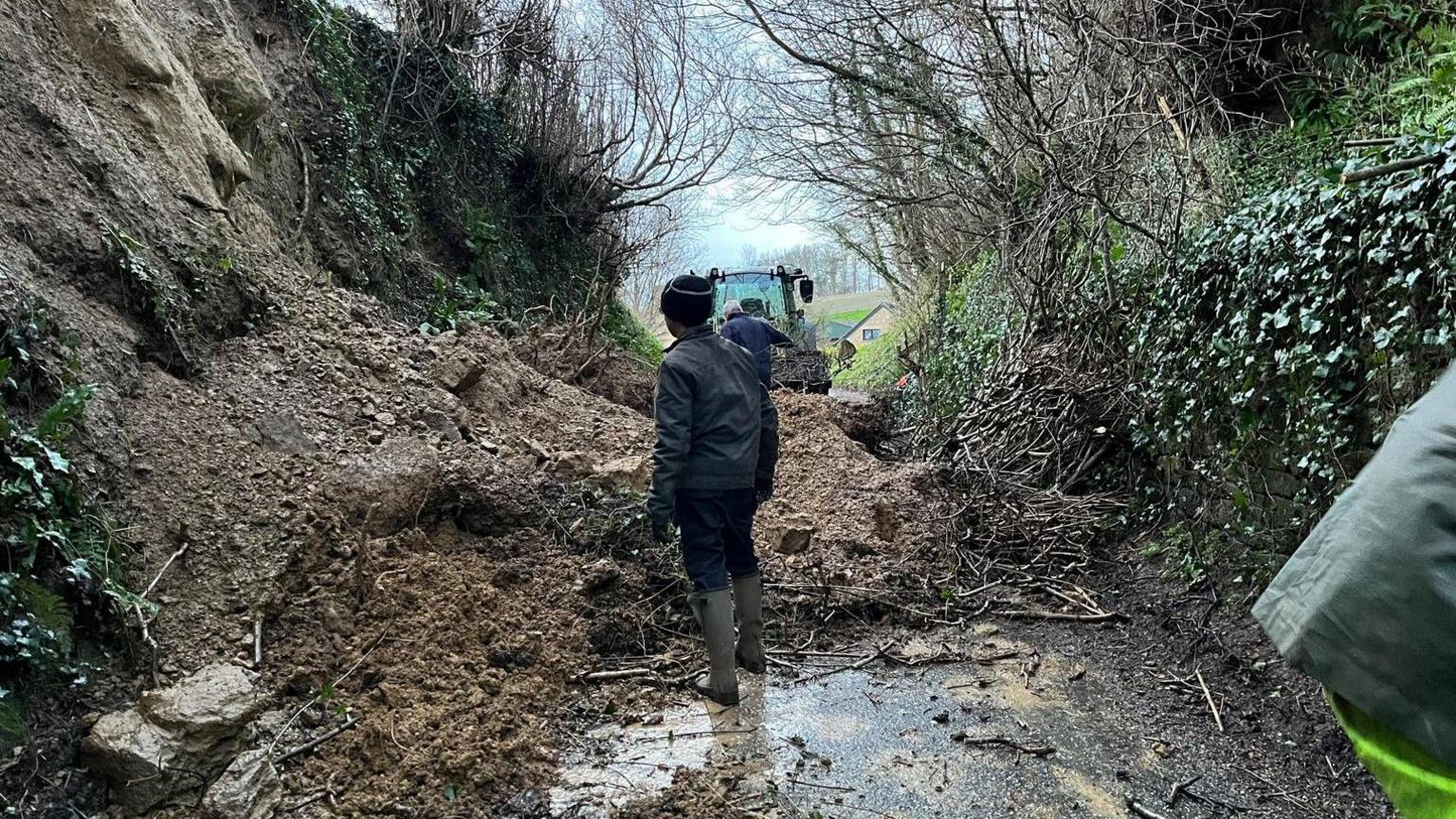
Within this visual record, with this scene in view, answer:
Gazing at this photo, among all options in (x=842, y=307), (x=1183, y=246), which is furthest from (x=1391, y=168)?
(x=842, y=307)

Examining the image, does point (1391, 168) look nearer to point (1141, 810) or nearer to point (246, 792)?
point (1141, 810)

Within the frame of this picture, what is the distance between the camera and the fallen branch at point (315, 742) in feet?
10.3

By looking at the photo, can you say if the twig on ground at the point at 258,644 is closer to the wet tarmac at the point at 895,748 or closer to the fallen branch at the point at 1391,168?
the wet tarmac at the point at 895,748

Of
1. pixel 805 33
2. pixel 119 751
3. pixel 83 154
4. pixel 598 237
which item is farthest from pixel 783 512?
pixel 598 237

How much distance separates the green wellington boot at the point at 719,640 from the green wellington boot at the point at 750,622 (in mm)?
256

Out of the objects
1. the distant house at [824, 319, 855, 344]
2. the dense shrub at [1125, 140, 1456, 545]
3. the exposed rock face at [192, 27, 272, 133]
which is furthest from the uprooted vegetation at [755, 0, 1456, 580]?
the distant house at [824, 319, 855, 344]

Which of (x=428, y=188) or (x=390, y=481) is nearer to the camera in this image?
(x=390, y=481)

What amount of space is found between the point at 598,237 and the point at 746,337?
7739 mm

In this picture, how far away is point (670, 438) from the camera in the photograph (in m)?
3.90

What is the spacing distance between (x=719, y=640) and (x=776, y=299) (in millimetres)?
12851

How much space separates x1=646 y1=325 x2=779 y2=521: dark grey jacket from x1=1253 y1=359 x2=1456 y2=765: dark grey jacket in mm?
2878

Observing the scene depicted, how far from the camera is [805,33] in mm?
10398

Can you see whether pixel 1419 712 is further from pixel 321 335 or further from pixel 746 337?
pixel 746 337

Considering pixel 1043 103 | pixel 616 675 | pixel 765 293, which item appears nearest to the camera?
pixel 616 675
